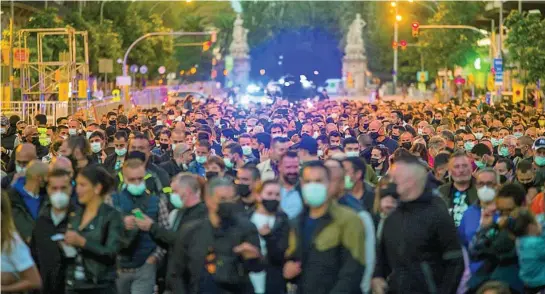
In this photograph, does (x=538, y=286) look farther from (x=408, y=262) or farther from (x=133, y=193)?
(x=133, y=193)

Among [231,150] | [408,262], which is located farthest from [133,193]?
[231,150]

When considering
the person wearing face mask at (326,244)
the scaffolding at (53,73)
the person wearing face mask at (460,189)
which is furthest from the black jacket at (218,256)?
the scaffolding at (53,73)

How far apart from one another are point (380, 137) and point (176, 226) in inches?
428

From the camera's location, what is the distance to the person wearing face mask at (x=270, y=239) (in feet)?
31.5

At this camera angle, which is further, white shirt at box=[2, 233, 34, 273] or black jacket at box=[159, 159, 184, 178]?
black jacket at box=[159, 159, 184, 178]

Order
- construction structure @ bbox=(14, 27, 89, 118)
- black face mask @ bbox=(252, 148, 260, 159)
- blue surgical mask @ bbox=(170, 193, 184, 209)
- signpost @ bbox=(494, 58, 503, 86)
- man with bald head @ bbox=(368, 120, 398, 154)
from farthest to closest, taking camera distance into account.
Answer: signpost @ bbox=(494, 58, 503, 86)
construction structure @ bbox=(14, 27, 89, 118)
man with bald head @ bbox=(368, 120, 398, 154)
black face mask @ bbox=(252, 148, 260, 159)
blue surgical mask @ bbox=(170, 193, 184, 209)

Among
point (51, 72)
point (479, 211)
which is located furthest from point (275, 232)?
point (51, 72)

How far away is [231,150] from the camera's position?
47.5 ft

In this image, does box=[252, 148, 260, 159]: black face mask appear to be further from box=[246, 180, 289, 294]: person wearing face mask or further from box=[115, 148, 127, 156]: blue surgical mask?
box=[246, 180, 289, 294]: person wearing face mask

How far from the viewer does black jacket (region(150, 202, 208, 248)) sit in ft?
33.1

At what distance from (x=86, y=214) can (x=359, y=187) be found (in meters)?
2.60

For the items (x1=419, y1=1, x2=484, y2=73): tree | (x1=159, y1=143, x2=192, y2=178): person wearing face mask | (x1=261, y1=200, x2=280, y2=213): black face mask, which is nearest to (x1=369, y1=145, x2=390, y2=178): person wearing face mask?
(x1=159, y1=143, x2=192, y2=178): person wearing face mask

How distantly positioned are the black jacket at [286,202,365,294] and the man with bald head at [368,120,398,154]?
9915 mm

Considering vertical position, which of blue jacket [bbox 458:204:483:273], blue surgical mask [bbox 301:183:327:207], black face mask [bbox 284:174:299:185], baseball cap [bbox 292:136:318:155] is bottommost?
blue jacket [bbox 458:204:483:273]
